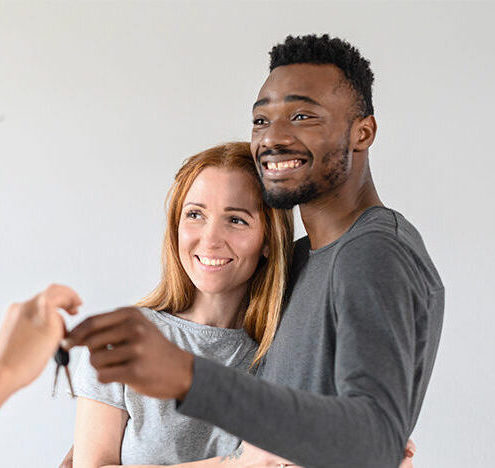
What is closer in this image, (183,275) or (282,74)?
(282,74)

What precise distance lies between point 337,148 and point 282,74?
0.17 m

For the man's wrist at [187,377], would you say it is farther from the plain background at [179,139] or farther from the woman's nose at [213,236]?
the plain background at [179,139]

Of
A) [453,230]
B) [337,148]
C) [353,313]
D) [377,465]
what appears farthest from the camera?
[453,230]

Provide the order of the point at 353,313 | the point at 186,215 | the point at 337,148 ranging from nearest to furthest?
the point at 353,313, the point at 337,148, the point at 186,215

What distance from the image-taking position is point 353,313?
1.18m

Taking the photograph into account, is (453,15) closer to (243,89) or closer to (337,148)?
(243,89)

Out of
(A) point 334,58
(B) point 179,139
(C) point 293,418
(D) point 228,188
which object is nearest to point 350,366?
(C) point 293,418

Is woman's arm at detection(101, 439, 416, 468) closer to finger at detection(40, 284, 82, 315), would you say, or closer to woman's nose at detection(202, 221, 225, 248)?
woman's nose at detection(202, 221, 225, 248)

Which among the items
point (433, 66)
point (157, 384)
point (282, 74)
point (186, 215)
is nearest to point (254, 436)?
point (157, 384)

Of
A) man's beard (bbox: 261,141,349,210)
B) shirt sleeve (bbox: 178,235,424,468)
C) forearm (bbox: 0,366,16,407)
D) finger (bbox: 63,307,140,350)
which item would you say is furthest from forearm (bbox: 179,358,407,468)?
man's beard (bbox: 261,141,349,210)

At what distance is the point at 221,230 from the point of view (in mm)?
1763

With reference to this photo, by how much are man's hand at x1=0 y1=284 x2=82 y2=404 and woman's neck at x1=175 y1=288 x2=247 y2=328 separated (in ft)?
2.64

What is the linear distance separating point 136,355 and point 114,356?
0.09ft

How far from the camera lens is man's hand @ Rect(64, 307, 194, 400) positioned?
963mm
